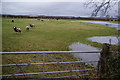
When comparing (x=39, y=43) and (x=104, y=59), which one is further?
(x=39, y=43)

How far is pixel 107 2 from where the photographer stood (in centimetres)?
809

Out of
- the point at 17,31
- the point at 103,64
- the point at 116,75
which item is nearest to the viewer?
the point at 116,75

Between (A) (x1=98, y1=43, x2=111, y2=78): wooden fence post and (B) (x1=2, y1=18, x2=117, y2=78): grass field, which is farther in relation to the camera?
(B) (x1=2, y1=18, x2=117, y2=78): grass field

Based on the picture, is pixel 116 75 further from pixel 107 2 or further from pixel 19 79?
pixel 107 2

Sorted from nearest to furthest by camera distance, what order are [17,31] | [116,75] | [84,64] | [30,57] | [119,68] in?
[116,75] → [119,68] → [84,64] → [30,57] → [17,31]

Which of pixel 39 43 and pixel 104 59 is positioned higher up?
pixel 104 59

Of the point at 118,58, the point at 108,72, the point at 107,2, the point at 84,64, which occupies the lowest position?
the point at 84,64

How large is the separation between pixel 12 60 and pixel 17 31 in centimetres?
1636

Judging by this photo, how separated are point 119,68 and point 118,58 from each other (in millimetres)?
376

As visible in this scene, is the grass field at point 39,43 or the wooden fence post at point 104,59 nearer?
the wooden fence post at point 104,59

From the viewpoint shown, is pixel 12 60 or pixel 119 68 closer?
pixel 119 68

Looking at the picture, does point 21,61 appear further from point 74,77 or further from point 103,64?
point 103,64

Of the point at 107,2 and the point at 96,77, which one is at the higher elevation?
the point at 107,2

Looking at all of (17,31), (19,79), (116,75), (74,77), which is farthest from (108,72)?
(17,31)
